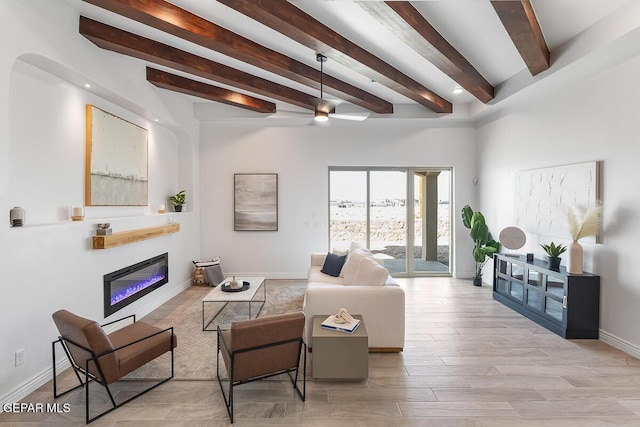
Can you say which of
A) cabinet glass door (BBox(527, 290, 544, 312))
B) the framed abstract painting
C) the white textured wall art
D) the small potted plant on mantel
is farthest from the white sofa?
the small potted plant on mantel

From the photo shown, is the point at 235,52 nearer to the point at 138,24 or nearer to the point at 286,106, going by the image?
the point at 138,24

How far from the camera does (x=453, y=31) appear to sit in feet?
10.5

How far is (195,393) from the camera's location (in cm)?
251

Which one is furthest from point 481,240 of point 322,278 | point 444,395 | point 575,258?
point 444,395

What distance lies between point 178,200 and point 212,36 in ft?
10.3

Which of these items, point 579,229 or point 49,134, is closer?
point 49,134

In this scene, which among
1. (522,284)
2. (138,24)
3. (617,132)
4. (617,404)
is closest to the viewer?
(617,404)

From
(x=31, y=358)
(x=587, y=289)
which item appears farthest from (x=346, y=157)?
(x=31, y=358)

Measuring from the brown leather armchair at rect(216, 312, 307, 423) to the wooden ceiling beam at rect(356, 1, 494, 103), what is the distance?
2.63 meters

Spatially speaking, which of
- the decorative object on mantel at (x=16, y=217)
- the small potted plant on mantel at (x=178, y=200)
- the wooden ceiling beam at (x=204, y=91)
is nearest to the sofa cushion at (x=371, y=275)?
the decorative object on mantel at (x=16, y=217)

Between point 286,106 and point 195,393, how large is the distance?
15.3 feet

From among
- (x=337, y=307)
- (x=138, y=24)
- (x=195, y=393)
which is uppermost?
(x=138, y=24)

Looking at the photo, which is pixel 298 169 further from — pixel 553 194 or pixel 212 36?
pixel 553 194

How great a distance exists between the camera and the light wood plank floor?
2207 mm
